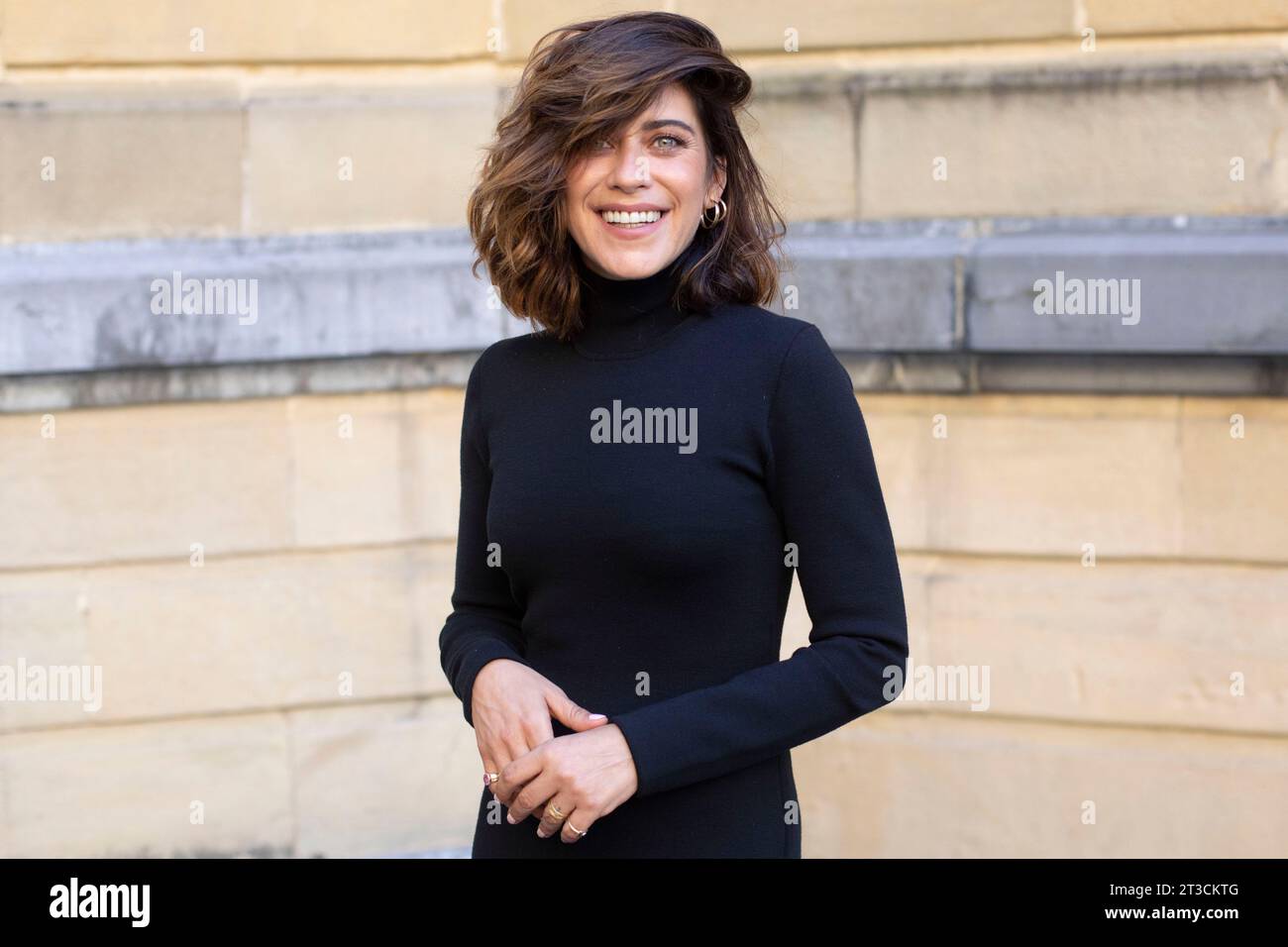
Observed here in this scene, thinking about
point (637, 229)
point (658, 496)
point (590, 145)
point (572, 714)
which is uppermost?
point (590, 145)

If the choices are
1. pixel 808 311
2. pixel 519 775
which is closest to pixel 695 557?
pixel 519 775

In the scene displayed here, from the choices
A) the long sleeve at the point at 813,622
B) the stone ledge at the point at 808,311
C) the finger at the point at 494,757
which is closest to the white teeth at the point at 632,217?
the long sleeve at the point at 813,622

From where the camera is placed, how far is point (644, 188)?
6.62ft

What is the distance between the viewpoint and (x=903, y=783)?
4.48 metres

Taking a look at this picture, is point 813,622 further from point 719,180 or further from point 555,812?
point 719,180

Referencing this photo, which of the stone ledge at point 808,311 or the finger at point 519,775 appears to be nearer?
the finger at point 519,775

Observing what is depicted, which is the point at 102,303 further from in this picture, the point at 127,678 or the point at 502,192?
the point at 502,192

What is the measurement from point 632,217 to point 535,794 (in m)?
0.84

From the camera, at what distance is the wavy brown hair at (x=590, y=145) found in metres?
1.99

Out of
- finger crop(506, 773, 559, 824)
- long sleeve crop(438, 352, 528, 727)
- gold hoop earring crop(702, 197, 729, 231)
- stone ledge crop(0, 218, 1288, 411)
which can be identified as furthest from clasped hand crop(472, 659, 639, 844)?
stone ledge crop(0, 218, 1288, 411)

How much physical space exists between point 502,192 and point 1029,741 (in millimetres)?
2929

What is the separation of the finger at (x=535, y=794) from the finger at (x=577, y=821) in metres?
0.04

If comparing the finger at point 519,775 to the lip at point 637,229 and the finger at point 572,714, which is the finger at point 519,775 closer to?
the finger at point 572,714
